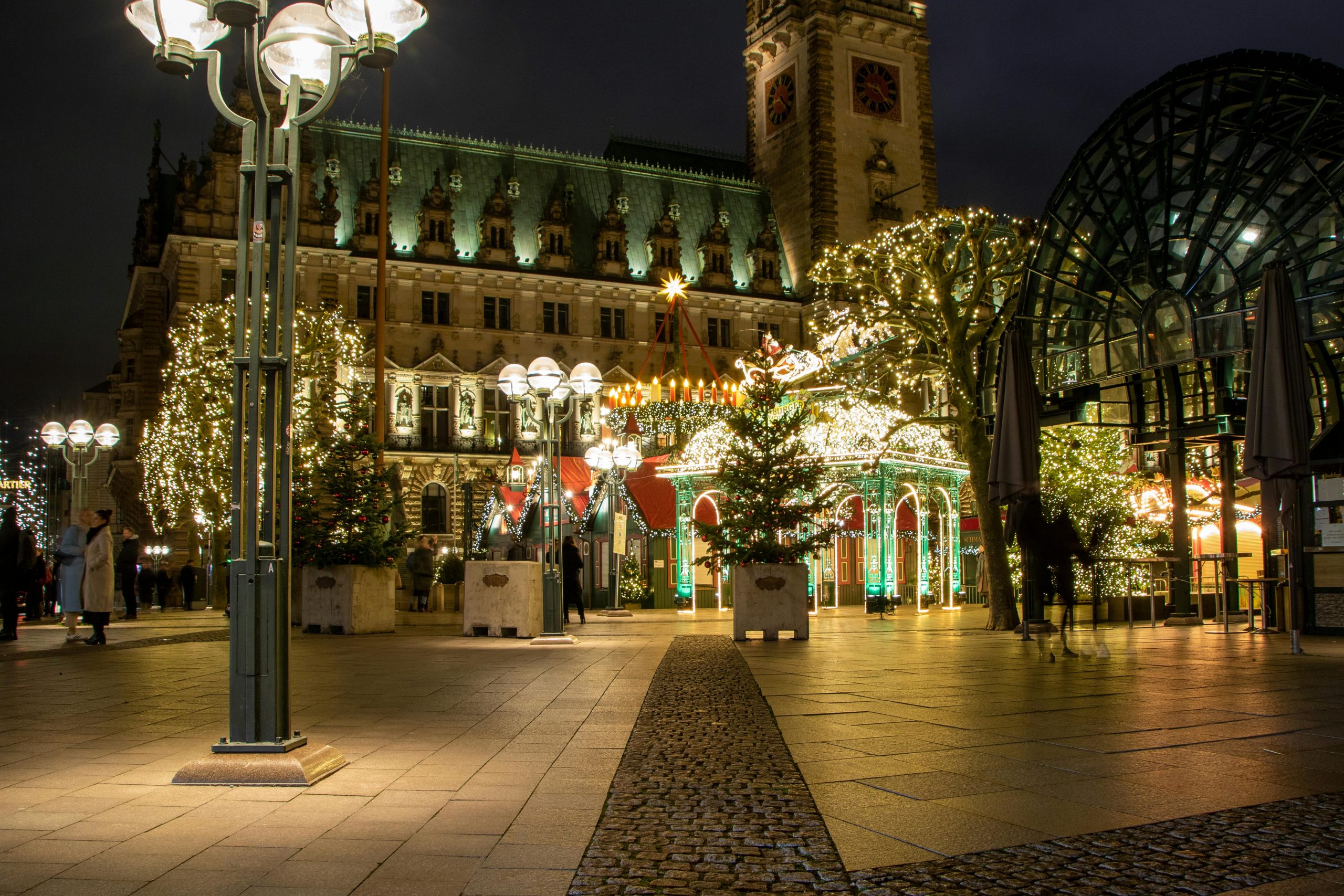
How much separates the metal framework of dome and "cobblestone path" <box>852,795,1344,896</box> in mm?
10517

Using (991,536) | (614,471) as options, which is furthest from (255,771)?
(614,471)

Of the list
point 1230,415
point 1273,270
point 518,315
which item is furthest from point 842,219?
point 1273,270

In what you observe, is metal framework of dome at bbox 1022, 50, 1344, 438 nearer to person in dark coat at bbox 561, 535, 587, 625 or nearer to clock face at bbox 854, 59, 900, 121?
person in dark coat at bbox 561, 535, 587, 625

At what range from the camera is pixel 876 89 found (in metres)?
68.8

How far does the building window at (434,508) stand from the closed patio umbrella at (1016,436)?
45237mm

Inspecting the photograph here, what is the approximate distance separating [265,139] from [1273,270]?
412 inches

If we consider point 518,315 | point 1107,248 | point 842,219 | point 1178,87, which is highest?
point 842,219

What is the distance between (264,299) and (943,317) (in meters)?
16.8

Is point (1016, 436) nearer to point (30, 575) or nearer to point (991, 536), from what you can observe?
point (991, 536)

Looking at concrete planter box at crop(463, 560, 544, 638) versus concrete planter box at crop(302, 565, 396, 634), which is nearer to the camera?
concrete planter box at crop(463, 560, 544, 638)

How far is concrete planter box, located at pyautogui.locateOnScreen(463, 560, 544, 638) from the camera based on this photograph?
1841 centimetres

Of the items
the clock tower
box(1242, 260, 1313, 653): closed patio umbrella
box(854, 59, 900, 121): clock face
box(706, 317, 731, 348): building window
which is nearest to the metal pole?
box(1242, 260, 1313, 653): closed patio umbrella

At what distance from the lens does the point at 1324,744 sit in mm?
7016

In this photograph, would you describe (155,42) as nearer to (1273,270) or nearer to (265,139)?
(265,139)
